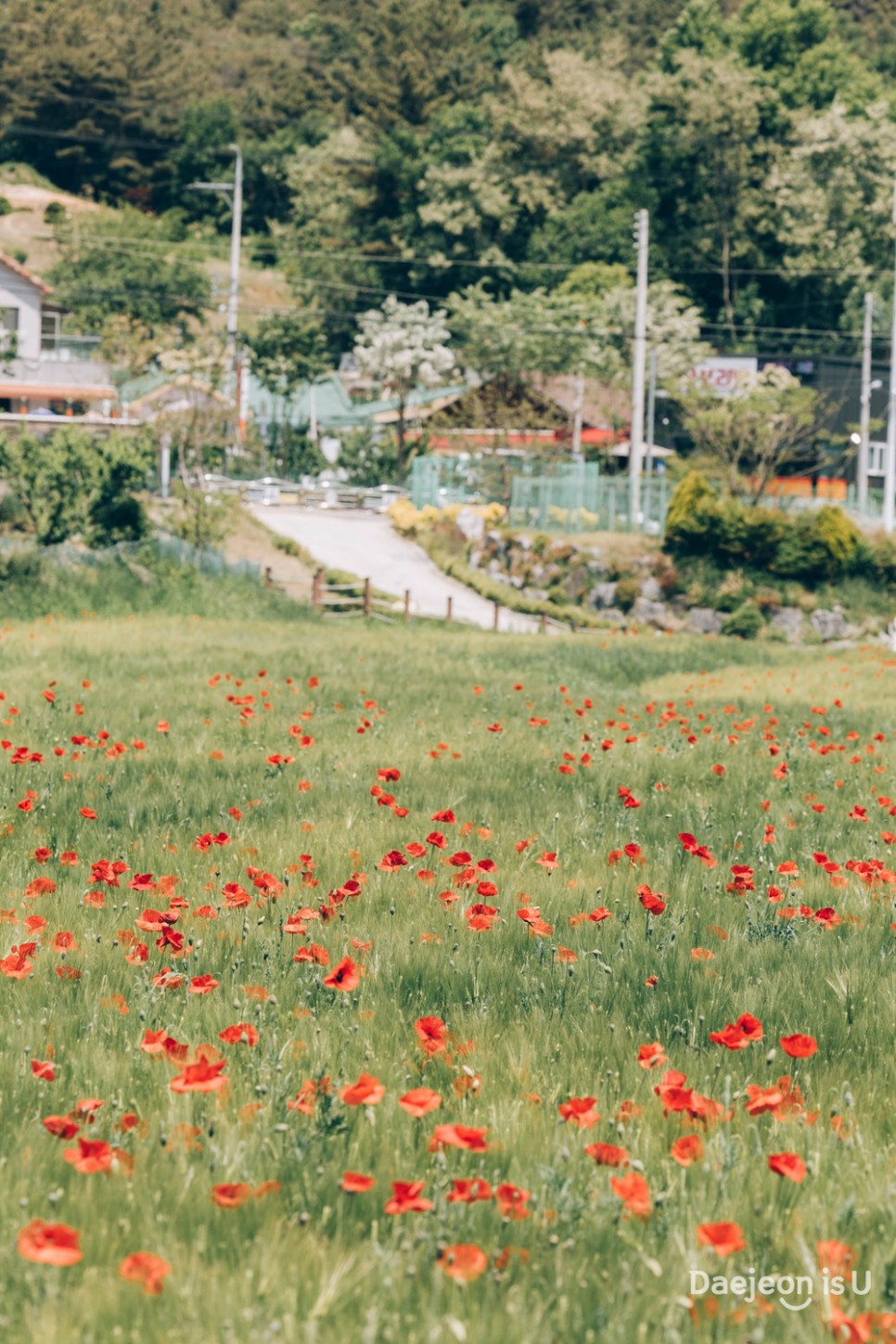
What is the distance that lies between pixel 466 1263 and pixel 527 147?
89.3 metres

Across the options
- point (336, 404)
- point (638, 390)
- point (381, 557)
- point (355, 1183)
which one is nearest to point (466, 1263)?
point (355, 1183)

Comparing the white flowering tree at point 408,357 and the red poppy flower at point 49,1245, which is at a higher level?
the white flowering tree at point 408,357

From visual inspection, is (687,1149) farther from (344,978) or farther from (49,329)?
(49,329)

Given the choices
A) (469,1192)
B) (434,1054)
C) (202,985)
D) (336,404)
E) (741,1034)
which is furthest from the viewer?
(336,404)

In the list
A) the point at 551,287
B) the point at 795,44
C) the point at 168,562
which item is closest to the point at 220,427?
the point at 168,562

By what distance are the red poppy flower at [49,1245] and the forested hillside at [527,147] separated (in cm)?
7935

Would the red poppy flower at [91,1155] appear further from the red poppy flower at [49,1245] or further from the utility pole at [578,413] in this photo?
the utility pole at [578,413]

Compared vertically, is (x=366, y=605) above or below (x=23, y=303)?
below

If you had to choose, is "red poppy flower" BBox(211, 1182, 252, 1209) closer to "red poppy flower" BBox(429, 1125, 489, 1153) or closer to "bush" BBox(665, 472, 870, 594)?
"red poppy flower" BBox(429, 1125, 489, 1153)

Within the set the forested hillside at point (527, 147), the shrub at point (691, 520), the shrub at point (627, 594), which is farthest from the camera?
the forested hillside at point (527, 147)

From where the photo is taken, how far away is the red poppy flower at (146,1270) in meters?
1.99

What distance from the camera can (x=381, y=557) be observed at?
43.3 meters

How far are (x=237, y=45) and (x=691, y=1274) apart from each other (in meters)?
123

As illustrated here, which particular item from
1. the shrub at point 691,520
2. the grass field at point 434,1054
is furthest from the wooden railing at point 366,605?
the grass field at point 434,1054
